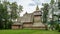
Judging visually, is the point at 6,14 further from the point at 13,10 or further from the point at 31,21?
the point at 31,21

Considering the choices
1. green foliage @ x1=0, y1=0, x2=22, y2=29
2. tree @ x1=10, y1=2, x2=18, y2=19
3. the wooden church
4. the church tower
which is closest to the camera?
green foliage @ x1=0, y1=0, x2=22, y2=29

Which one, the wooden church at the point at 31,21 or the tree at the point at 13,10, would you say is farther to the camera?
the wooden church at the point at 31,21

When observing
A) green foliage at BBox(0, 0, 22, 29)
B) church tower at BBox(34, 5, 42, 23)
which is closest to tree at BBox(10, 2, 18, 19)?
green foliage at BBox(0, 0, 22, 29)

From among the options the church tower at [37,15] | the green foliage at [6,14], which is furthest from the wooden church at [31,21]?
the green foliage at [6,14]

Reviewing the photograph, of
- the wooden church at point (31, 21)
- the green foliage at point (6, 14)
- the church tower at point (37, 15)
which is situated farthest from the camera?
the church tower at point (37, 15)

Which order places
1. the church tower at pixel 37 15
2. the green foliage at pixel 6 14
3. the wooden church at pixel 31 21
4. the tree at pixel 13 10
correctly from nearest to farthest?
the green foliage at pixel 6 14, the tree at pixel 13 10, the wooden church at pixel 31 21, the church tower at pixel 37 15

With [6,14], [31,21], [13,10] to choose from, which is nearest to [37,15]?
[31,21]

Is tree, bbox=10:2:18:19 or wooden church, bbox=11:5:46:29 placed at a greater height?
tree, bbox=10:2:18:19

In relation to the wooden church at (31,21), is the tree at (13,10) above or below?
above

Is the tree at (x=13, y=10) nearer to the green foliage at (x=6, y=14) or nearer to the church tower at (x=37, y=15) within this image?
the green foliage at (x=6, y=14)

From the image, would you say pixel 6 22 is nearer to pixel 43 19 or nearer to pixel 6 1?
pixel 6 1

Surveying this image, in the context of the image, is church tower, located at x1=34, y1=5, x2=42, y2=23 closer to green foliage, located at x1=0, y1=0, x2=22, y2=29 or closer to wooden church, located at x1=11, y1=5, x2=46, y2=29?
wooden church, located at x1=11, y1=5, x2=46, y2=29

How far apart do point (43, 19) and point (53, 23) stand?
107 centimetres

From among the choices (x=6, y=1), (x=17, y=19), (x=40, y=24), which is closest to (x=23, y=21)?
(x=17, y=19)
